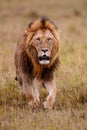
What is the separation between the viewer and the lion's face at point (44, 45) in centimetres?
713

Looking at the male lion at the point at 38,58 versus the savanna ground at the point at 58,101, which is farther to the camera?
the male lion at the point at 38,58

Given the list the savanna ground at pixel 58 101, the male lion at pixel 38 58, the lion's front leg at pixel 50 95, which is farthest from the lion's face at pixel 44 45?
the savanna ground at pixel 58 101

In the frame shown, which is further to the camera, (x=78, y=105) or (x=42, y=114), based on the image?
(x=78, y=105)

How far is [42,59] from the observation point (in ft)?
23.4

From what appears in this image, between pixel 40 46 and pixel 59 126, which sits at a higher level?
pixel 40 46

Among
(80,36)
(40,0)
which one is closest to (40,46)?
(80,36)

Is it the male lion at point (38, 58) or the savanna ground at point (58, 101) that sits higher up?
the male lion at point (38, 58)

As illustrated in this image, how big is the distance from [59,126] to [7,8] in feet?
66.1

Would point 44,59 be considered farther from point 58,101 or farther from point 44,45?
point 58,101

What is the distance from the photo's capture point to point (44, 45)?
7230mm

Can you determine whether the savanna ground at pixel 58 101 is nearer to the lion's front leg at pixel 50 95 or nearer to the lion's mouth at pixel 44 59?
the lion's front leg at pixel 50 95

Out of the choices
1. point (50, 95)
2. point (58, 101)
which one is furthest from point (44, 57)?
point (58, 101)

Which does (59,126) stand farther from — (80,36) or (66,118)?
(80,36)

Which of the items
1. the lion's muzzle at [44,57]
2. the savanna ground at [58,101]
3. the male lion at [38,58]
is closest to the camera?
the savanna ground at [58,101]
